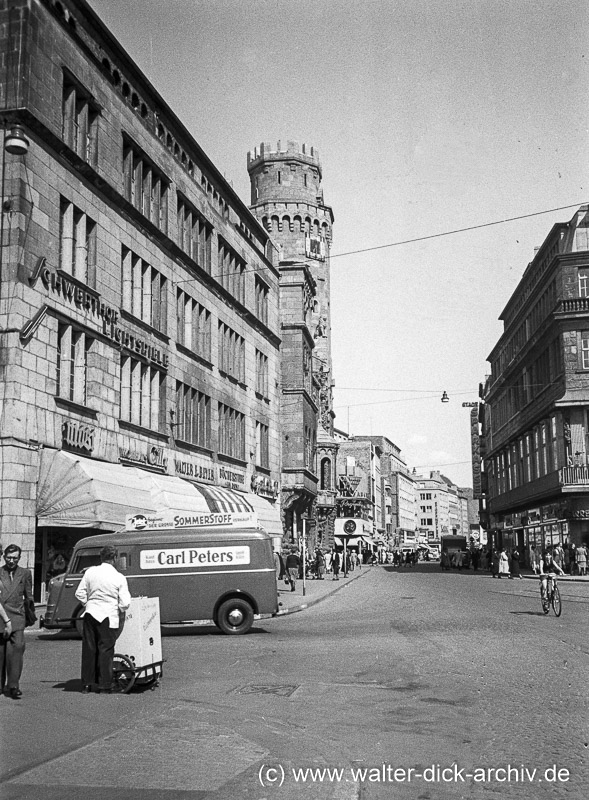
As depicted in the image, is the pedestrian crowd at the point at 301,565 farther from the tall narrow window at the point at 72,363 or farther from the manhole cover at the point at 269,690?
the manhole cover at the point at 269,690

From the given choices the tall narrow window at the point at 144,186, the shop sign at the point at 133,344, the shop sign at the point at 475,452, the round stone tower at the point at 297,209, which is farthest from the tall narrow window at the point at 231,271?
the shop sign at the point at 475,452

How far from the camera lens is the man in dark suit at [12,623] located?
1083 centimetres

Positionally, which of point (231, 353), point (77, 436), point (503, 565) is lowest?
point (503, 565)

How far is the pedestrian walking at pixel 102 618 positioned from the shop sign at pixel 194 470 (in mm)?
23501

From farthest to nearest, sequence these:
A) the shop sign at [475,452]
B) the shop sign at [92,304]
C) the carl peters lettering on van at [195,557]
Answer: the shop sign at [475,452]
the shop sign at [92,304]
the carl peters lettering on van at [195,557]

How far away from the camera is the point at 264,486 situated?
47.8 meters

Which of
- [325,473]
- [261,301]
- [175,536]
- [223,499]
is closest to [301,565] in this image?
[261,301]

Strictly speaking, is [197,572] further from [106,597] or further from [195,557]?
[106,597]

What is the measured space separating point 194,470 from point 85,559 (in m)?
16.8

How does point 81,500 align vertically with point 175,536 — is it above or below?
above

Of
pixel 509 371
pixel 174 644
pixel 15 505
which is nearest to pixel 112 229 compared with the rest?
pixel 15 505

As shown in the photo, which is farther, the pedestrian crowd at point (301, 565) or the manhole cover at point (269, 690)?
the pedestrian crowd at point (301, 565)

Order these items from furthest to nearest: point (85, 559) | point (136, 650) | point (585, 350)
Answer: point (585, 350) < point (85, 559) < point (136, 650)

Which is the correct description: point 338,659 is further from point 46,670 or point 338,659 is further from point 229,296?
point 229,296
